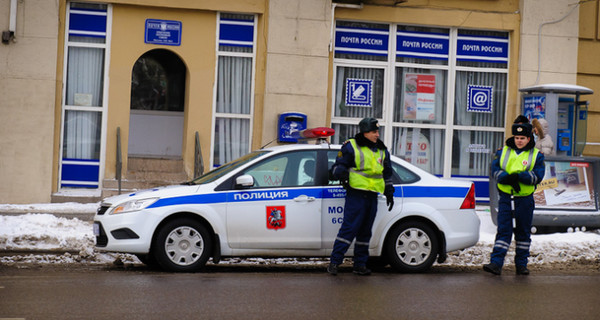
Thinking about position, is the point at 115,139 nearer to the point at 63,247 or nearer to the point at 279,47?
the point at 279,47

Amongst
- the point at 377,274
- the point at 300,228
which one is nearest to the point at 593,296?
the point at 377,274

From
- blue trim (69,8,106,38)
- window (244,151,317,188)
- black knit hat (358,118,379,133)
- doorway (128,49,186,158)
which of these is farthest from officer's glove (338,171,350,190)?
doorway (128,49,186,158)

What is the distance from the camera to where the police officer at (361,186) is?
981cm

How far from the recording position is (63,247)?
1157 centimetres

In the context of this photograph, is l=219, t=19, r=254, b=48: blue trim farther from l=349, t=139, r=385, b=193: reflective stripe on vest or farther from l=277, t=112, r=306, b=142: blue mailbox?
l=349, t=139, r=385, b=193: reflective stripe on vest

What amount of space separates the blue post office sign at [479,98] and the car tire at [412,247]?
8.86 meters

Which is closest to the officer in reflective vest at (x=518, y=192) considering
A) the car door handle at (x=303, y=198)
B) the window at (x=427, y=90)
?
the car door handle at (x=303, y=198)

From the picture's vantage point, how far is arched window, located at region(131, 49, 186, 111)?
63.8 ft

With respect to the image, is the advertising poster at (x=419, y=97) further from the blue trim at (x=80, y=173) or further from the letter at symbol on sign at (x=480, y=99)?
the blue trim at (x=80, y=173)

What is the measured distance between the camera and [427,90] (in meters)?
18.5

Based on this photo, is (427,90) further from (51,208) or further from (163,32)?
(51,208)

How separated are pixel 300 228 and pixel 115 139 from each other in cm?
798

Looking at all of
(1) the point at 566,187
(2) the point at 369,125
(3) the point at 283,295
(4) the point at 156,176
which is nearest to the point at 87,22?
(4) the point at 156,176

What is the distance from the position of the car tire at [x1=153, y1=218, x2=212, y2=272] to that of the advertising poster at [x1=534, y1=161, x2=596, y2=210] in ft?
21.1
